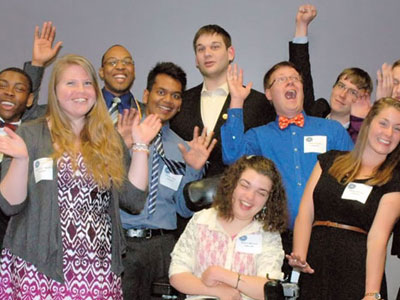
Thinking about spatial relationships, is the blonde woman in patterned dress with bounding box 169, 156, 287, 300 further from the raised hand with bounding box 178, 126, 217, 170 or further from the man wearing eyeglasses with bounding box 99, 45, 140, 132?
the man wearing eyeglasses with bounding box 99, 45, 140, 132

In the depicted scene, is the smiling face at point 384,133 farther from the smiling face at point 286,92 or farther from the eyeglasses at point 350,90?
the eyeglasses at point 350,90

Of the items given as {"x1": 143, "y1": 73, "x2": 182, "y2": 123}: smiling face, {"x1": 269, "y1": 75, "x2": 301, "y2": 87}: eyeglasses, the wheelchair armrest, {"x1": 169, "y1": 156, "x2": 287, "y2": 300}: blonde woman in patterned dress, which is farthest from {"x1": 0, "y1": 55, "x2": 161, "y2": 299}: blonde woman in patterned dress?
{"x1": 269, "y1": 75, "x2": 301, "y2": 87}: eyeglasses

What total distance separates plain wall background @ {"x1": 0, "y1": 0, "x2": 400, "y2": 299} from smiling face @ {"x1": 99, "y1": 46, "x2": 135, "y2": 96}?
2.55 feet

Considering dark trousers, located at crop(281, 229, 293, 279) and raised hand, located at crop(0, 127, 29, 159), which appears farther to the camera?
dark trousers, located at crop(281, 229, 293, 279)

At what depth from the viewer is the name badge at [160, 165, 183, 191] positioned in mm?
3508

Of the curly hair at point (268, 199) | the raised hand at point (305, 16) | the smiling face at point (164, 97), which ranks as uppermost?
the raised hand at point (305, 16)

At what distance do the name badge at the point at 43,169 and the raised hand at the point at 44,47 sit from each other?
1815mm

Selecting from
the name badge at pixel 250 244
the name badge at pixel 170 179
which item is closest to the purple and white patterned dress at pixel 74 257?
the name badge at pixel 250 244

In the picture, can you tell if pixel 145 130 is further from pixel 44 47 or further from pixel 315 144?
pixel 44 47

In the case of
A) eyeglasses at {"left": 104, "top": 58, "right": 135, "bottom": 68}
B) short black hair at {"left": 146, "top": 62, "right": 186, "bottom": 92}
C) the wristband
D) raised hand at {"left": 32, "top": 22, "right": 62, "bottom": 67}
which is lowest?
the wristband

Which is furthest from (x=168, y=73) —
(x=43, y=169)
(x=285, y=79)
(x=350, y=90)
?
(x=43, y=169)

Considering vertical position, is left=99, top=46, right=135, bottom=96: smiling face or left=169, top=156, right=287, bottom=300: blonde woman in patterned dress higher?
left=99, top=46, right=135, bottom=96: smiling face

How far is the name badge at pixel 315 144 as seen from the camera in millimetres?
3363

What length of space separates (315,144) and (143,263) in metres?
1.10
